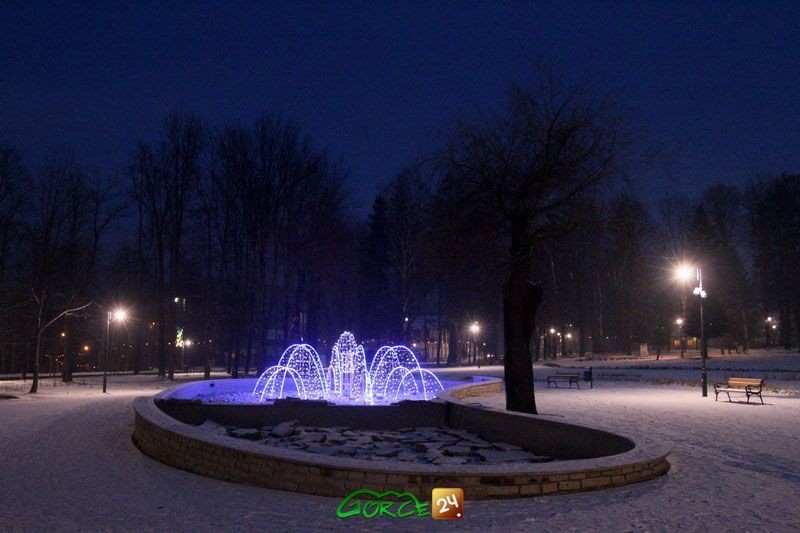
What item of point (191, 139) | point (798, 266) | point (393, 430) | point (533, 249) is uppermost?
point (191, 139)

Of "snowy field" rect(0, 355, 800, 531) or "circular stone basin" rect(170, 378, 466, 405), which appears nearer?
"snowy field" rect(0, 355, 800, 531)

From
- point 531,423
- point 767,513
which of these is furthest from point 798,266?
point 767,513

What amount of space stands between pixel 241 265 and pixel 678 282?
133 ft

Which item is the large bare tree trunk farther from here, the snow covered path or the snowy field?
the snow covered path

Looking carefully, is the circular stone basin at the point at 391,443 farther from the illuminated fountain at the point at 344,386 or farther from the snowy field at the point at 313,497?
the illuminated fountain at the point at 344,386

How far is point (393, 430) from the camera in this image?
1547 cm

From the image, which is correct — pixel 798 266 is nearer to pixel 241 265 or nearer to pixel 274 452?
pixel 241 265

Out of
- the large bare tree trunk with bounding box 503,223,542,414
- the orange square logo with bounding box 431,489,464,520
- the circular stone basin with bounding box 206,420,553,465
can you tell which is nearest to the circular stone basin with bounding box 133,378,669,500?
the circular stone basin with bounding box 206,420,553,465

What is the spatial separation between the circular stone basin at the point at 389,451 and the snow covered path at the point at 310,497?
0.20m

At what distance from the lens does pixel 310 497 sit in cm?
748

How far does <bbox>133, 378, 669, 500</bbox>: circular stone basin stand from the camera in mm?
7309
